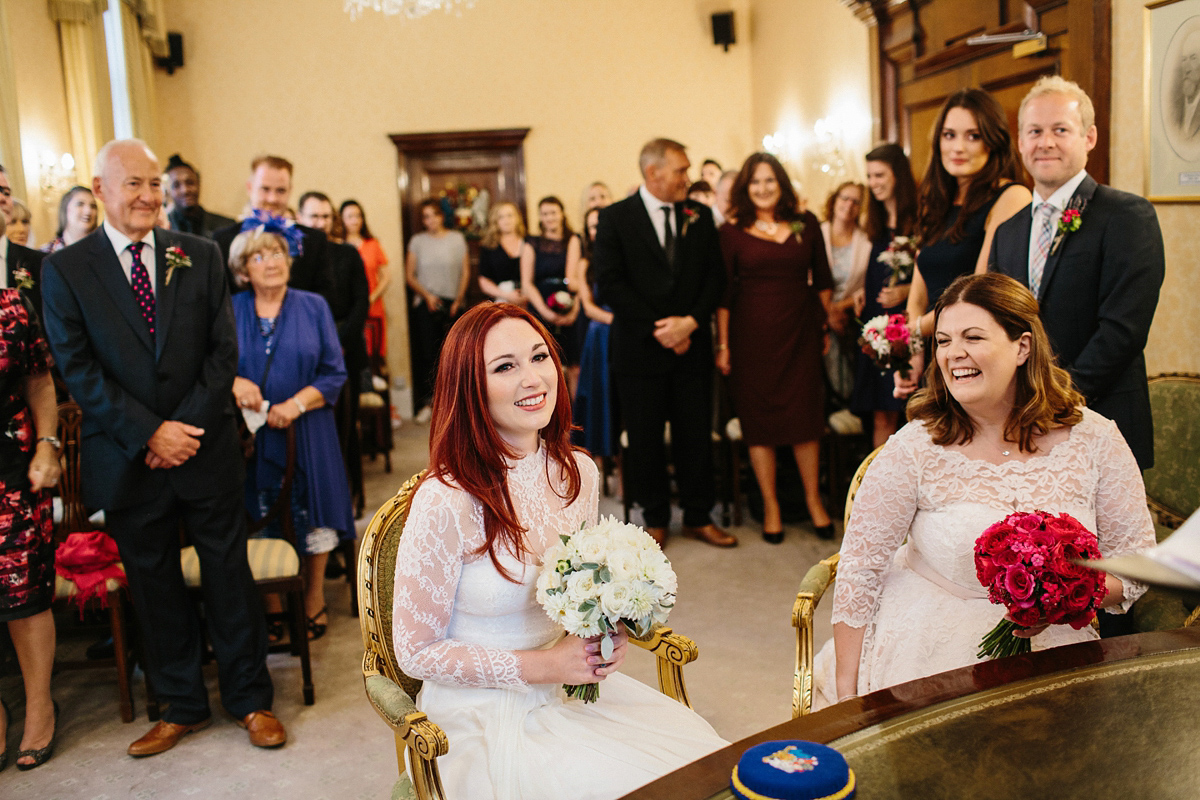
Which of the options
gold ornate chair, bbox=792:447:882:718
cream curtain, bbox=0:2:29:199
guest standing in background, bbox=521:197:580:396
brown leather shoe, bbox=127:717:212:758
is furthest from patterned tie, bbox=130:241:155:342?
guest standing in background, bbox=521:197:580:396

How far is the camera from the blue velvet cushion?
47.0 inches

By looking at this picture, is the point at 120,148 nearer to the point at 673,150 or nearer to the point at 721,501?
the point at 673,150

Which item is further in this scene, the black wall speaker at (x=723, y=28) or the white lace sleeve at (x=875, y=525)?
the black wall speaker at (x=723, y=28)

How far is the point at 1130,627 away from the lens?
2.65 meters

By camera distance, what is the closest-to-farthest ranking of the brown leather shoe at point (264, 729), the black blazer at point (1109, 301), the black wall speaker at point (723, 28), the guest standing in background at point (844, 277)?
the black blazer at point (1109, 301) < the brown leather shoe at point (264, 729) < the guest standing in background at point (844, 277) < the black wall speaker at point (723, 28)

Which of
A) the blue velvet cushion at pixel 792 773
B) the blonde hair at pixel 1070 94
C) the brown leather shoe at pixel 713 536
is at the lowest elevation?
the brown leather shoe at pixel 713 536

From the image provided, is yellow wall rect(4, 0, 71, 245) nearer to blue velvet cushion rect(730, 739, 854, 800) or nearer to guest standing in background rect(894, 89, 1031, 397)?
guest standing in background rect(894, 89, 1031, 397)

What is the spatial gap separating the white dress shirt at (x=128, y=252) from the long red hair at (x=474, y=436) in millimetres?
1578

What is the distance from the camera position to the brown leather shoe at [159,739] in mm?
3072

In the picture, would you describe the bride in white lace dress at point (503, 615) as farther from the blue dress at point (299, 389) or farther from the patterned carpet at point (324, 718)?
the blue dress at point (299, 389)

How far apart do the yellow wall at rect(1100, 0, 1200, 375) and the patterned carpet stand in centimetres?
168

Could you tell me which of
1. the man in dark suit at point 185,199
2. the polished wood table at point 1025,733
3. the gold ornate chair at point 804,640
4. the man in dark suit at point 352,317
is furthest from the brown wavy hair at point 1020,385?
the man in dark suit at point 185,199

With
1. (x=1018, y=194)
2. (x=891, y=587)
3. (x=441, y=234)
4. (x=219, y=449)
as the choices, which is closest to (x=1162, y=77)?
(x=1018, y=194)

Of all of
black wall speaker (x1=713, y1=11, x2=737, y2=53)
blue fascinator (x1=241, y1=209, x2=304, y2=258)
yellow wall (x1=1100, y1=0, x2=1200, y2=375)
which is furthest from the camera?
black wall speaker (x1=713, y1=11, x2=737, y2=53)
